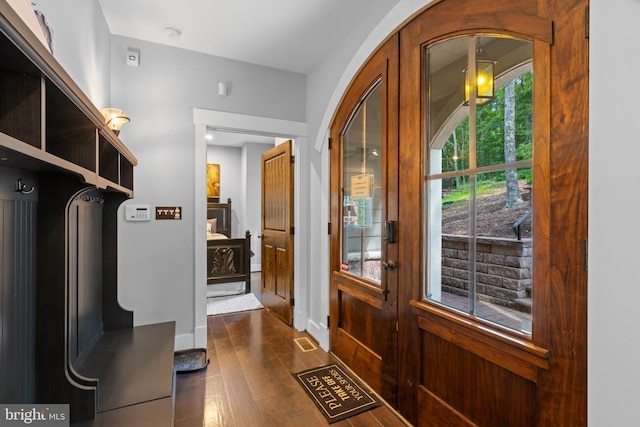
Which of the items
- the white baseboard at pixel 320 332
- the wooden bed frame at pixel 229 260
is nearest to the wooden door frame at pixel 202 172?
the white baseboard at pixel 320 332

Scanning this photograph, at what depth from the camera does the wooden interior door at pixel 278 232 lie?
3449 millimetres

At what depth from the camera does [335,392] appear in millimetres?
2160

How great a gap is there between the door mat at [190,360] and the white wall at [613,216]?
246 cm

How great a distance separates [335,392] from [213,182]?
561 centimetres

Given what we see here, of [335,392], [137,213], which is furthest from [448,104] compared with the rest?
[137,213]

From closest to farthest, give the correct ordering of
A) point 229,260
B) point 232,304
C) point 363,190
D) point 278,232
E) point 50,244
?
point 50,244 → point 363,190 → point 278,232 → point 232,304 → point 229,260

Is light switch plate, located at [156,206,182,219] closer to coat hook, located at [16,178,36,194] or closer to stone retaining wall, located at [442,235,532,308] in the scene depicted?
coat hook, located at [16,178,36,194]

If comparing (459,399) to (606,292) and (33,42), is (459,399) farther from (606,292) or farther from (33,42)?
(33,42)

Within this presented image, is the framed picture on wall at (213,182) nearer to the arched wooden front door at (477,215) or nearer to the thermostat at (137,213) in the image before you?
the thermostat at (137,213)

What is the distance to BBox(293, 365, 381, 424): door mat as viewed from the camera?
6.44 ft

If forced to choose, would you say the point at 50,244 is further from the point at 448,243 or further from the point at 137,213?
the point at 448,243

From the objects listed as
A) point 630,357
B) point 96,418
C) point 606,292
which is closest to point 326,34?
point 606,292

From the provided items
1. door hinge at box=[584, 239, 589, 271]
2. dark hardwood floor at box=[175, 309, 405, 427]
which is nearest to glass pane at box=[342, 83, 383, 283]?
dark hardwood floor at box=[175, 309, 405, 427]

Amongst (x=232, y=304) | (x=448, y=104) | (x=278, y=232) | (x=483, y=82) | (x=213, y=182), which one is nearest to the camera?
(x=483, y=82)
